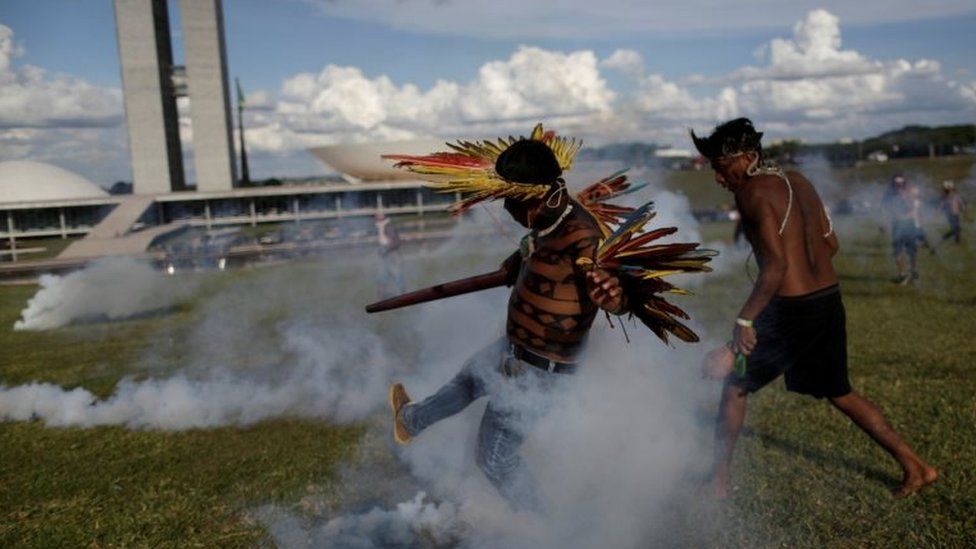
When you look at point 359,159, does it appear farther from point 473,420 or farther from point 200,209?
point 473,420

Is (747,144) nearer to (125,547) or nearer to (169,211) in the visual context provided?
(125,547)

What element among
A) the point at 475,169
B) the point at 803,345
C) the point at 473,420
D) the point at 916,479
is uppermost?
the point at 475,169

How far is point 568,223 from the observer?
3.31 meters

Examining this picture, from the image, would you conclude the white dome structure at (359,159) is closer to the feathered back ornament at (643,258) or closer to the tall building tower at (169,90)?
the tall building tower at (169,90)

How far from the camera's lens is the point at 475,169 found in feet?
11.3

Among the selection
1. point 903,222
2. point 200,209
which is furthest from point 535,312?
point 200,209

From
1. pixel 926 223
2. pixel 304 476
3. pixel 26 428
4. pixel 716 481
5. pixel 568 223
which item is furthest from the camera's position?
pixel 926 223

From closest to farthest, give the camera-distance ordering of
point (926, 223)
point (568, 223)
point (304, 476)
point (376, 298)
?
point (568, 223)
point (304, 476)
point (376, 298)
point (926, 223)

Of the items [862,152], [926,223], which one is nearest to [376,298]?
[926,223]

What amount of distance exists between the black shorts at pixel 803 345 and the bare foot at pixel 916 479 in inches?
20.5

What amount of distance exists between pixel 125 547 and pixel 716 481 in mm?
3109

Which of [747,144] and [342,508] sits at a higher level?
[747,144]

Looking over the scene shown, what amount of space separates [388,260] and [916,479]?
943 centimetres

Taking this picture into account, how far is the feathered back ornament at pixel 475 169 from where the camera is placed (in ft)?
10.9
